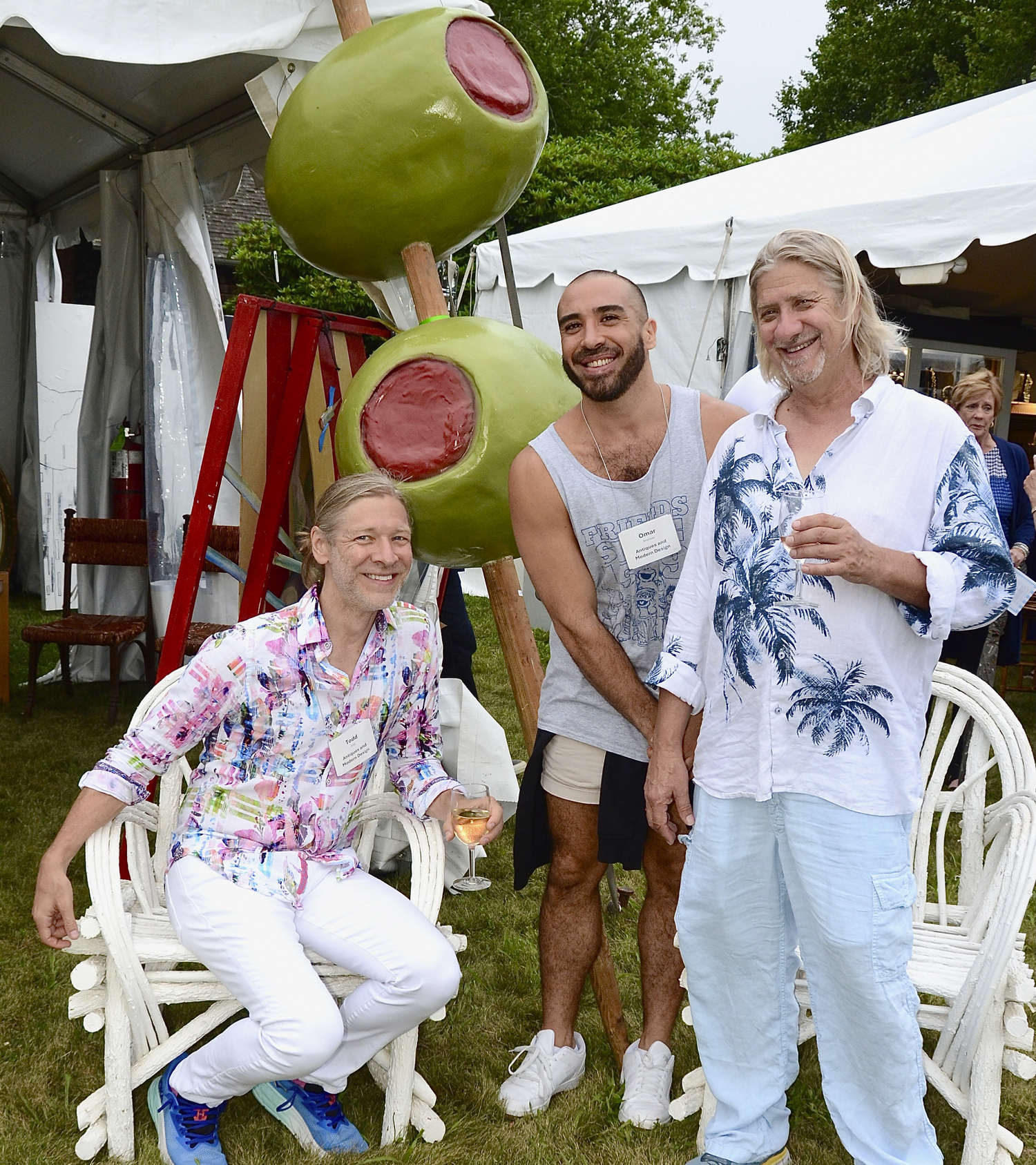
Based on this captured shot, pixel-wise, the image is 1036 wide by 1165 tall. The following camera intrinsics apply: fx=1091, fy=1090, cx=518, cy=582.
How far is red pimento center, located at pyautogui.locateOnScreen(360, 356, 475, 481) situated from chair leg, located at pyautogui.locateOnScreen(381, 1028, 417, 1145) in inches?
44.0

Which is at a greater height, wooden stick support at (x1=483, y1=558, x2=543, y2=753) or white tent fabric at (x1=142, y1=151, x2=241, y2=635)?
white tent fabric at (x1=142, y1=151, x2=241, y2=635)

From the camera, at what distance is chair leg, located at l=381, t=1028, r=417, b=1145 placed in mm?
2152

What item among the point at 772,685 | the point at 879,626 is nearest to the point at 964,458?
the point at 879,626

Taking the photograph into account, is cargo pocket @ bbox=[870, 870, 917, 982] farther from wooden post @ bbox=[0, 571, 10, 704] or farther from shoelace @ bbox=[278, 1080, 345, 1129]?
wooden post @ bbox=[0, 571, 10, 704]

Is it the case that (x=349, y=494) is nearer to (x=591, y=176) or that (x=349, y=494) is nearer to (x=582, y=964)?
(x=582, y=964)

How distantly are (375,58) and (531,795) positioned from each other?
1572 mm

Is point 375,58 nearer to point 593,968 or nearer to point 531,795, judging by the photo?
point 531,795

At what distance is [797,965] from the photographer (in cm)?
199

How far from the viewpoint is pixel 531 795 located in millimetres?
2365

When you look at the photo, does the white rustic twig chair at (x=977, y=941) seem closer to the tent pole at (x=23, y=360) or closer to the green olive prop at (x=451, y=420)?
the green olive prop at (x=451, y=420)

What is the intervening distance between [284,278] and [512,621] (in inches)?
462

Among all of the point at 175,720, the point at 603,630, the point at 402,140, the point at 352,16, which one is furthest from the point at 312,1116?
the point at 352,16

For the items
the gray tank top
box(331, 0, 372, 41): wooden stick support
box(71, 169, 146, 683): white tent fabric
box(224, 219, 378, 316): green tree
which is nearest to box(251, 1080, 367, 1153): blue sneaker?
the gray tank top

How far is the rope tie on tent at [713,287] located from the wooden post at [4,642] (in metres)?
3.70
